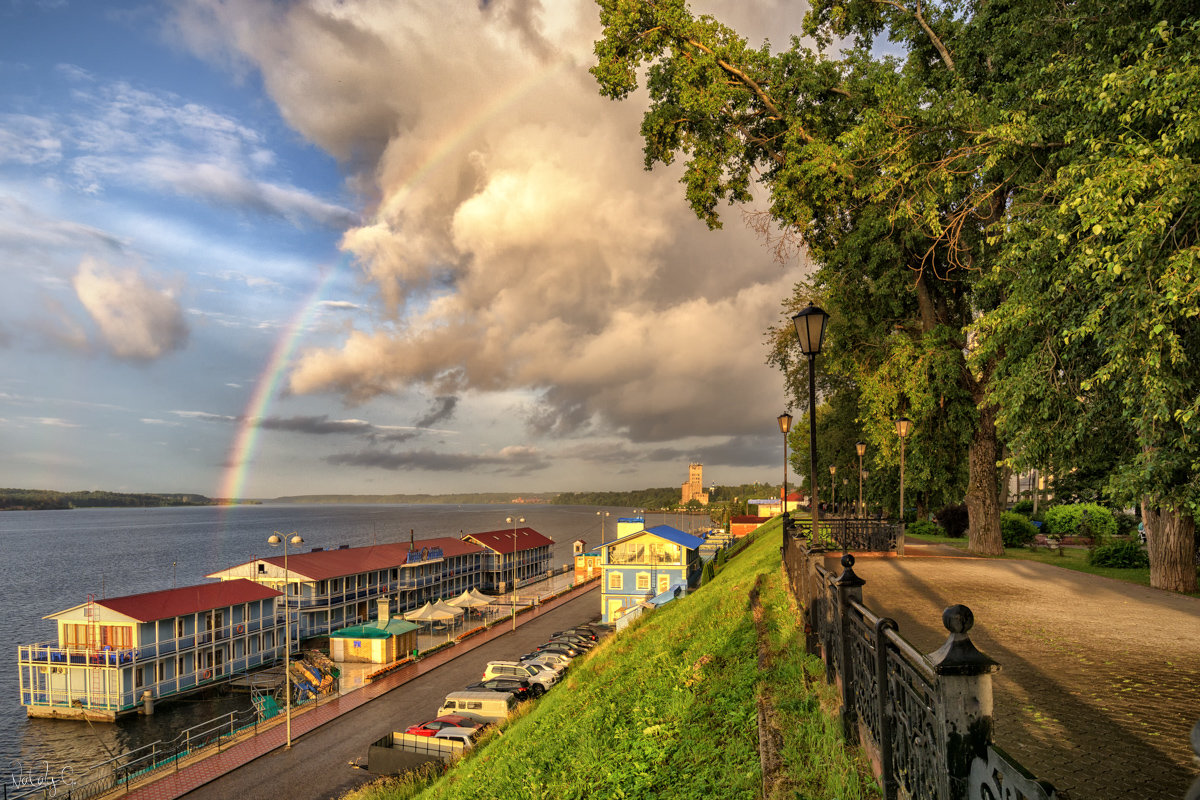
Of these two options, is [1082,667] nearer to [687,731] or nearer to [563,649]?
[687,731]

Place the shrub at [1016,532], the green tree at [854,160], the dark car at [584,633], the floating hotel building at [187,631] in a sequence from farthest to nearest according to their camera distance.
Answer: the dark car at [584,633], the floating hotel building at [187,631], the shrub at [1016,532], the green tree at [854,160]

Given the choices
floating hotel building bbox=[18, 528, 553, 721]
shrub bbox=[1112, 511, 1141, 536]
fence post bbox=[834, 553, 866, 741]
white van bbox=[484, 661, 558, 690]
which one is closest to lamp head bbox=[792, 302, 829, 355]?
fence post bbox=[834, 553, 866, 741]

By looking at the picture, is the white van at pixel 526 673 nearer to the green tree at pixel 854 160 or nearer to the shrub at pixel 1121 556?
the green tree at pixel 854 160

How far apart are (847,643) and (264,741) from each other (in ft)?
89.9

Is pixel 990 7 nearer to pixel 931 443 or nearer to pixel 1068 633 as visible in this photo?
pixel 931 443

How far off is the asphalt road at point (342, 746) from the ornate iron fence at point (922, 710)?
67.2ft

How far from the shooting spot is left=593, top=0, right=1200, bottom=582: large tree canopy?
8.79m

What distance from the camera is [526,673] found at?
29.5 metres

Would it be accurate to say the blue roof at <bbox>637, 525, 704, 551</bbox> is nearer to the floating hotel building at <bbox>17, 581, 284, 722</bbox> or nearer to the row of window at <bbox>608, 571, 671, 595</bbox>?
the row of window at <bbox>608, 571, 671, 595</bbox>

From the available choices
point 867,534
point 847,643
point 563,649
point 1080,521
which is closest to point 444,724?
point 563,649

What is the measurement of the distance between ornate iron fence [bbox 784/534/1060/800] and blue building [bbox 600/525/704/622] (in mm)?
38343

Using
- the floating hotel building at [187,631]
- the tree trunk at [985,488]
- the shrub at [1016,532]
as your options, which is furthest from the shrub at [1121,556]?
the floating hotel building at [187,631]

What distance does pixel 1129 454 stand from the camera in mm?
12305

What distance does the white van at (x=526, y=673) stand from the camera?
28.0 m
